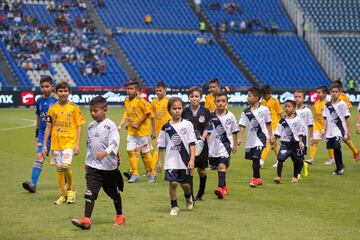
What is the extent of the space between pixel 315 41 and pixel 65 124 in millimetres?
50807

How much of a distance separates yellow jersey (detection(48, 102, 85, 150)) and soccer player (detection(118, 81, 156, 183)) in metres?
3.41

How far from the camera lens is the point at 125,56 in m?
55.2

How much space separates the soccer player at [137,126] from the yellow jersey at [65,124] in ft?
11.2

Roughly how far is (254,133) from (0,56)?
3700 cm

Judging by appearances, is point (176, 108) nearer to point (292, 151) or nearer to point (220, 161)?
point (220, 161)

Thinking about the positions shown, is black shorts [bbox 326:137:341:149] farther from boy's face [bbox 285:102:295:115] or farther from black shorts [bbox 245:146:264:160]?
black shorts [bbox 245:146:264:160]

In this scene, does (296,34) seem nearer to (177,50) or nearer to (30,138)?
(177,50)

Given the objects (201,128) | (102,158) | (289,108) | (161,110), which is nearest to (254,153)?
(289,108)

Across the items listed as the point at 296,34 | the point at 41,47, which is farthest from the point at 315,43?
the point at 41,47

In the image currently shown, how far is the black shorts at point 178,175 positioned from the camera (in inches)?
470

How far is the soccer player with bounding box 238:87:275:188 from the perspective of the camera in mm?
15344

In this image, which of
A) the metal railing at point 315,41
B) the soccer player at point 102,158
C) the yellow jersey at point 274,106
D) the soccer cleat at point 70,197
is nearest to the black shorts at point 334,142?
the yellow jersey at point 274,106

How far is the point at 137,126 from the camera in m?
16.6

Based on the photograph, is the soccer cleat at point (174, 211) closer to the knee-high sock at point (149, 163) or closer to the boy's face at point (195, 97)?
the boy's face at point (195, 97)
